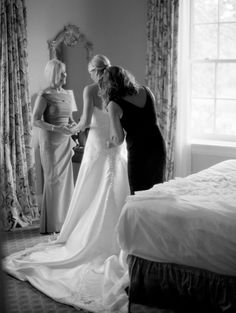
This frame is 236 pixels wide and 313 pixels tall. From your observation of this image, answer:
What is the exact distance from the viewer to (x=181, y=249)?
2.63m

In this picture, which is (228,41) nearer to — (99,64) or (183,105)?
(183,105)

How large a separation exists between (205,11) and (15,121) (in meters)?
2.29

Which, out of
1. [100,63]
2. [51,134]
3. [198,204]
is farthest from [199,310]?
[51,134]

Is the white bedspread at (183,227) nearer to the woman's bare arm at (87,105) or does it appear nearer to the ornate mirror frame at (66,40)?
the woman's bare arm at (87,105)

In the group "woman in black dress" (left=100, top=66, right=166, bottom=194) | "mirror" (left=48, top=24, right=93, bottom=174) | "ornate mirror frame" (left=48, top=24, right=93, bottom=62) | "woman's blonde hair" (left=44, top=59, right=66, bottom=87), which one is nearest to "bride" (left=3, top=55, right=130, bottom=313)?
"woman in black dress" (left=100, top=66, right=166, bottom=194)

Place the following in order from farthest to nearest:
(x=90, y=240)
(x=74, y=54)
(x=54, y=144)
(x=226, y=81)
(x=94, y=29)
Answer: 1. (x=94, y=29)
2. (x=74, y=54)
3. (x=226, y=81)
4. (x=54, y=144)
5. (x=90, y=240)

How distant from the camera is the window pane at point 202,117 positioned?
17.0ft

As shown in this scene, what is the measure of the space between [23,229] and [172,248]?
7.67ft

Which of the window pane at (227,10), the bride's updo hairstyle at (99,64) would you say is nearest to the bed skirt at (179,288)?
the bride's updo hairstyle at (99,64)

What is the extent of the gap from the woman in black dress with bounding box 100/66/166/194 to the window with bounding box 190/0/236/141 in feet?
5.97

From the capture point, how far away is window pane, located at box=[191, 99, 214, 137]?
5.19 meters

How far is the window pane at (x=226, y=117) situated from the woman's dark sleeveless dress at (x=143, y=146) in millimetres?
1816

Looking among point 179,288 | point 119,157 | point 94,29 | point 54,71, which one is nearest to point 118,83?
point 119,157

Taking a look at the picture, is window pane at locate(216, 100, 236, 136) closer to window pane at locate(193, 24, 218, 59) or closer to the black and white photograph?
the black and white photograph
